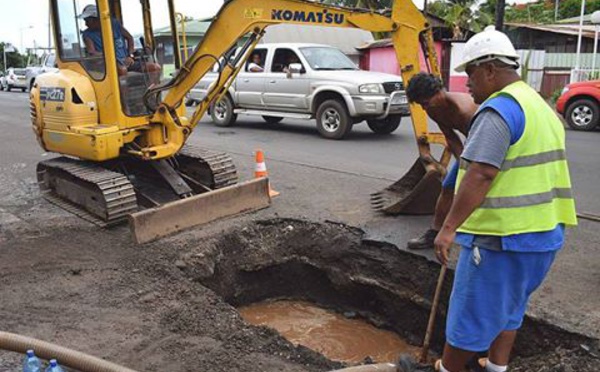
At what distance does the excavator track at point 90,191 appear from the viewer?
654 cm

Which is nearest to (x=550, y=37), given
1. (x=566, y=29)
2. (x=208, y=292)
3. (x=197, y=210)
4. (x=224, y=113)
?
(x=566, y=29)

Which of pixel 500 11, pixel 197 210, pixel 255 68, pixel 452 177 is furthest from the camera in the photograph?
pixel 255 68

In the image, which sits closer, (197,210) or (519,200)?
(519,200)

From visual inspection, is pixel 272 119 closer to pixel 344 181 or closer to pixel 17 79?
pixel 344 181

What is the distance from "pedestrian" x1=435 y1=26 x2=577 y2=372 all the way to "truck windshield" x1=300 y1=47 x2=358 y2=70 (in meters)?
10.3

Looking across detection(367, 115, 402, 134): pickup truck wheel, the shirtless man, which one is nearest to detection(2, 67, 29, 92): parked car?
detection(367, 115, 402, 134): pickup truck wheel

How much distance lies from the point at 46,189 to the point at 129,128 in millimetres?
1974

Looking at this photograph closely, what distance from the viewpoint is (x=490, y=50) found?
9.87 feet

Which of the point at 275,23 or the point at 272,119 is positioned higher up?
the point at 275,23

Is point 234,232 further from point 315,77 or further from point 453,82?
point 453,82

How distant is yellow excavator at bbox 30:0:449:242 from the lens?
629 centimetres

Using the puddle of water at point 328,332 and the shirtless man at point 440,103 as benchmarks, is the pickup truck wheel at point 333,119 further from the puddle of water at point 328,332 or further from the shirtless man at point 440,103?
the shirtless man at point 440,103

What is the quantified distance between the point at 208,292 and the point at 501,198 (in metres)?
2.89

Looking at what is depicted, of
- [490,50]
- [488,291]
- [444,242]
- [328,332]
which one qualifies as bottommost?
[328,332]
